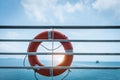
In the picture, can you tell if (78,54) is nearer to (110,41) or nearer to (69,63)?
(110,41)

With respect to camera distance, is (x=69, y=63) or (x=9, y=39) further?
(x=69, y=63)

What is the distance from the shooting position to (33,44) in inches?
112

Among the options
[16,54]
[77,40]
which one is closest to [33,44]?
[16,54]

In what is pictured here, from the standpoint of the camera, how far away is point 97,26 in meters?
2.32

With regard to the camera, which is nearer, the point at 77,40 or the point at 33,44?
the point at 77,40

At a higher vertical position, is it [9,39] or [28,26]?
[28,26]

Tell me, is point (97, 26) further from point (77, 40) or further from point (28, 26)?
point (28, 26)

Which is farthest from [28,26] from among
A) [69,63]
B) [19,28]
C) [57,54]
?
[69,63]

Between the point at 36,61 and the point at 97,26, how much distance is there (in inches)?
40.3

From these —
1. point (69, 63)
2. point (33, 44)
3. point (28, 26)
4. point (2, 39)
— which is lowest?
point (69, 63)

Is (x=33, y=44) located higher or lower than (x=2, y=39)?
lower

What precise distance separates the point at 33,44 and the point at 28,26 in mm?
563

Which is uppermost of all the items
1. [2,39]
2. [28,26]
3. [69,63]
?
[28,26]

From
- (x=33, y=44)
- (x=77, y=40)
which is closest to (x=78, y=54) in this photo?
(x=77, y=40)
